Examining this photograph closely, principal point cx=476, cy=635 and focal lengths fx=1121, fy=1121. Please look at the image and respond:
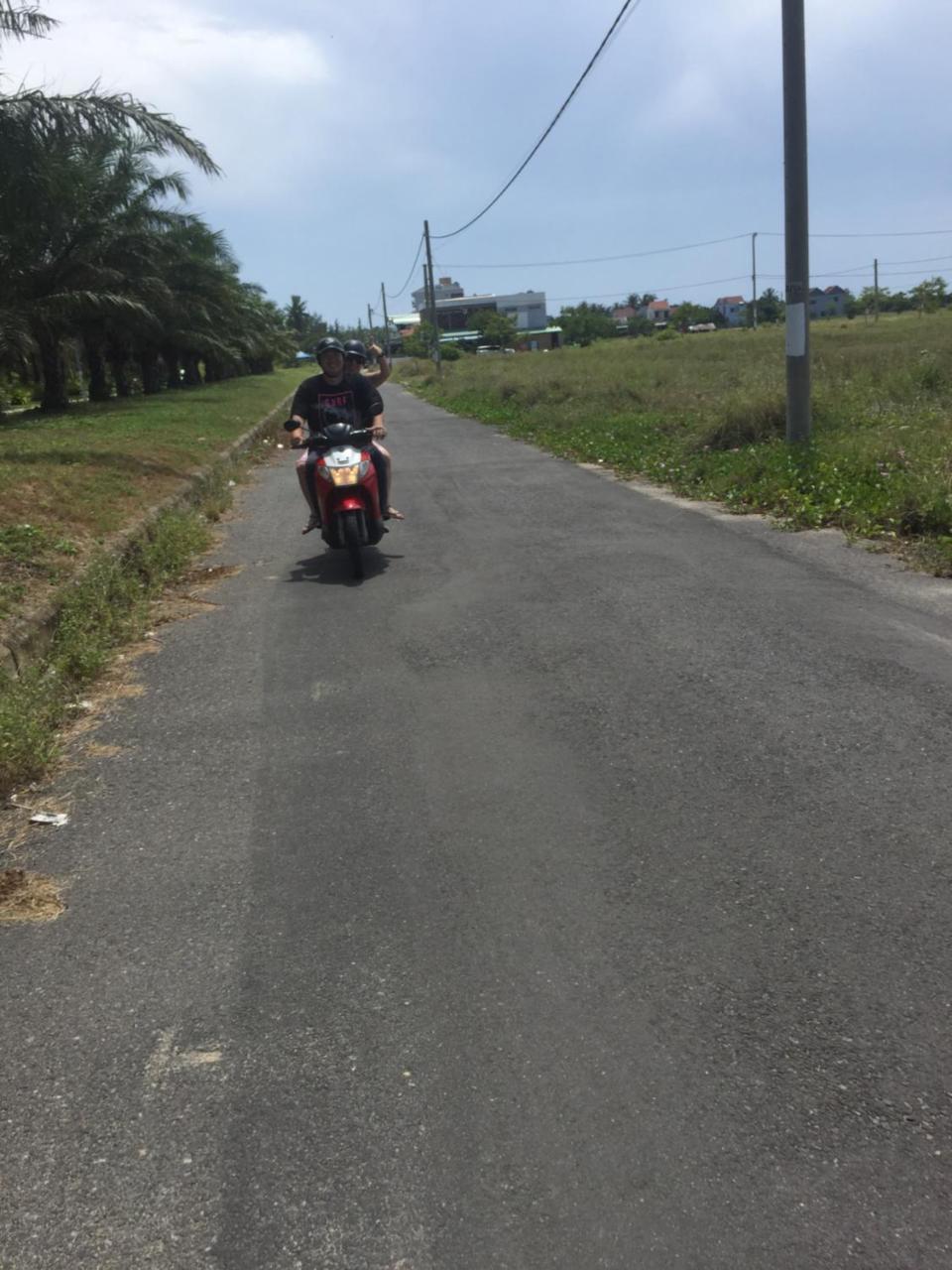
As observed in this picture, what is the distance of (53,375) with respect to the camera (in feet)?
91.4

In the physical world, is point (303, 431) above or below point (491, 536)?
above

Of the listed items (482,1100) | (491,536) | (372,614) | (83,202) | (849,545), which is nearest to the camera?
(482,1100)

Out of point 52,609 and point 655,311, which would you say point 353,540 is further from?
point 655,311

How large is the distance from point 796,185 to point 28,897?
1112cm

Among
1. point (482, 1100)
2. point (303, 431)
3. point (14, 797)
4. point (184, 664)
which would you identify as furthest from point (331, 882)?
point (303, 431)

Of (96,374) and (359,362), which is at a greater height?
(96,374)

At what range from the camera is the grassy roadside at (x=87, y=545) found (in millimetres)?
5422

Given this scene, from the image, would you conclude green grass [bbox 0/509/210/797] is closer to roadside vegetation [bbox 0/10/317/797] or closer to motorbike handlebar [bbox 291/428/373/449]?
roadside vegetation [bbox 0/10/317/797]

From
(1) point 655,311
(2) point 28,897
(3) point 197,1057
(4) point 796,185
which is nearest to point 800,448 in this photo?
(4) point 796,185

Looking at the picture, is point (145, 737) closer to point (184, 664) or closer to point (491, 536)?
point (184, 664)

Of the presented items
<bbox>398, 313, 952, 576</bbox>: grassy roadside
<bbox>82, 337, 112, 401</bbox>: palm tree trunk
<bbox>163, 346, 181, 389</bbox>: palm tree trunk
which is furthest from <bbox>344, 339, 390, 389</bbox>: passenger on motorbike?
<bbox>163, 346, 181, 389</bbox>: palm tree trunk

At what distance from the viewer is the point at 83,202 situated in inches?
1005

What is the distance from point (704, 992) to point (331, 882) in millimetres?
1335

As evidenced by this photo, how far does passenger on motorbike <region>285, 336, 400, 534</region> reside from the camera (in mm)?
9203
